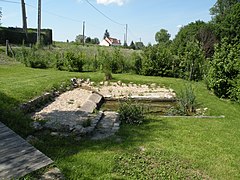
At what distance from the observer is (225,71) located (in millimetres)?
10188

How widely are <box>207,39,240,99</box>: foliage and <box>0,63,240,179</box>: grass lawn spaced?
3190 mm

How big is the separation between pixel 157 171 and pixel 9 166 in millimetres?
2087

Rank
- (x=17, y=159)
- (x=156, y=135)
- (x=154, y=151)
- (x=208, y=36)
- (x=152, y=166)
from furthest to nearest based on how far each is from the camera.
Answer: (x=208, y=36) < (x=156, y=135) < (x=154, y=151) < (x=152, y=166) < (x=17, y=159)

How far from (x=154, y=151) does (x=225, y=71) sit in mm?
6511

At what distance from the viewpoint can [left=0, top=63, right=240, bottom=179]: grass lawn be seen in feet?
13.4

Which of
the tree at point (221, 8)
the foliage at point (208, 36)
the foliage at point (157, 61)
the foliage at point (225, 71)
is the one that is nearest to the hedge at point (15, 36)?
the foliage at point (157, 61)

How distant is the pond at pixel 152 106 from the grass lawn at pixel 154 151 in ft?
5.65

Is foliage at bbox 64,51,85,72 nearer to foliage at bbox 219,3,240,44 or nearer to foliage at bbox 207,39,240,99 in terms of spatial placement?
foliage at bbox 207,39,240,99

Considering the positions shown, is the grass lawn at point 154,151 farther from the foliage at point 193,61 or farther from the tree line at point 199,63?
the foliage at point 193,61

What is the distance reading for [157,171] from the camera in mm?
4133

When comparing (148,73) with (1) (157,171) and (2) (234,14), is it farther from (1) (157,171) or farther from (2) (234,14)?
(2) (234,14)

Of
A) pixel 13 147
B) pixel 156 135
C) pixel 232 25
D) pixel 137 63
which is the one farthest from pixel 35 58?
pixel 232 25

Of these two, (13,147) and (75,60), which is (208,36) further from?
(13,147)

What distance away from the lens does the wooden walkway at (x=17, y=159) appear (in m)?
3.13
